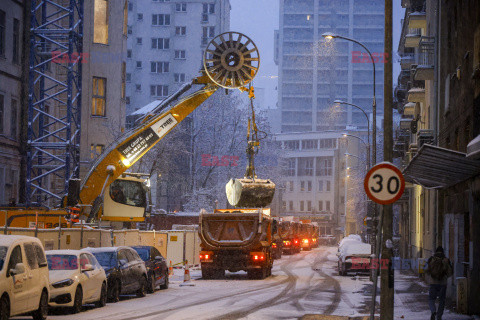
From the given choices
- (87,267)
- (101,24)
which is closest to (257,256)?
(87,267)

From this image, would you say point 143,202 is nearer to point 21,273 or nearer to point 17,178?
point 17,178

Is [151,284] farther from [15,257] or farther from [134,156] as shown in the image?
[15,257]

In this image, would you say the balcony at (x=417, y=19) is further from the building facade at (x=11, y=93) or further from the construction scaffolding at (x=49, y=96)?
the building facade at (x=11, y=93)

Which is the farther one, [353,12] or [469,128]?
[353,12]

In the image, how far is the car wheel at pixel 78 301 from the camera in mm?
20280

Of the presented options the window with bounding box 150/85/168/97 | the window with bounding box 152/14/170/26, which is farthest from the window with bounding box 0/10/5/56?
the window with bounding box 152/14/170/26

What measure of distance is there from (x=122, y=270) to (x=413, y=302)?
8274 millimetres

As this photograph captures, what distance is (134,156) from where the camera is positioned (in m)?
33.3

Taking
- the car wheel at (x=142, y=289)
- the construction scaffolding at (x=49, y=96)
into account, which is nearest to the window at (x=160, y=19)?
the construction scaffolding at (x=49, y=96)

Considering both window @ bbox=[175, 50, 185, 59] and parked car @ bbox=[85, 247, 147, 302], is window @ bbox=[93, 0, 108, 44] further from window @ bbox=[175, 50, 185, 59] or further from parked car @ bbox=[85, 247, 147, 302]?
window @ bbox=[175, 50, 185, 59]

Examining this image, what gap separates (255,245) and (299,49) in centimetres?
15027

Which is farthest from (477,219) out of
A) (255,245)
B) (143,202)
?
(143,202)

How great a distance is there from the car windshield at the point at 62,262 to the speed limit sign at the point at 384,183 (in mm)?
9127

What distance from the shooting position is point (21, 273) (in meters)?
16.7
